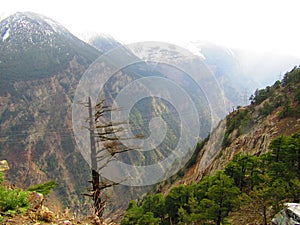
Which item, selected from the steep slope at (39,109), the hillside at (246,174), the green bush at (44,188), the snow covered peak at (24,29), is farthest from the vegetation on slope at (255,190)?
the snow covered peak at (24,29)

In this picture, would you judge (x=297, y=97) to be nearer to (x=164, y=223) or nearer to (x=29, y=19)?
(x=164, y=223)

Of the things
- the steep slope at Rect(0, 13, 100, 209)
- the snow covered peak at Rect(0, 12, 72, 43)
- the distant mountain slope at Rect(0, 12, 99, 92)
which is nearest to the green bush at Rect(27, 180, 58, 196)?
the steep slope at Rect(0, 13, 100, 209)

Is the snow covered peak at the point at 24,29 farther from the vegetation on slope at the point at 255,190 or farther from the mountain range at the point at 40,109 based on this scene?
the vegetation on slope at the point at 255,190

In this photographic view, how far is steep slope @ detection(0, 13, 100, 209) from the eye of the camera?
338ft

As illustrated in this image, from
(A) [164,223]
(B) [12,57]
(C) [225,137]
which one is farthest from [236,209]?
(B) [12,57]

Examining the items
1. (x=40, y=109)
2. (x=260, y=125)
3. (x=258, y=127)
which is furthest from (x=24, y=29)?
(x=258, y=127)

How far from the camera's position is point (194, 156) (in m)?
54.5

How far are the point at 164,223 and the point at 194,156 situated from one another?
23469 mm

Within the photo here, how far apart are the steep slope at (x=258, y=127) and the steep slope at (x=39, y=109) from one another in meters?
56.6

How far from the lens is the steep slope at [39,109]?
10294cm

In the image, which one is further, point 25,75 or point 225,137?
point 25,75

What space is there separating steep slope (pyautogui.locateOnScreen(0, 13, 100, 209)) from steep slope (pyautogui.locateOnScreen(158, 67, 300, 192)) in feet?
186

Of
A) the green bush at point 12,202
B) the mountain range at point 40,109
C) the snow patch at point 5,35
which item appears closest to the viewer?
the green bush at point 12,202

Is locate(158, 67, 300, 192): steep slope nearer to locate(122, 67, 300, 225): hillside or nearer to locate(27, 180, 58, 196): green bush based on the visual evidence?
locate(122, 67, 300, 225): hillside
